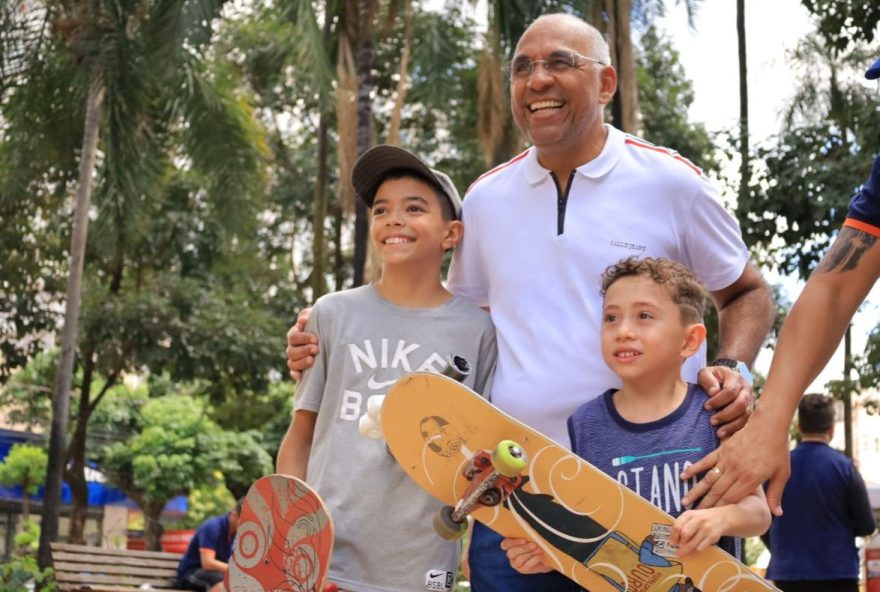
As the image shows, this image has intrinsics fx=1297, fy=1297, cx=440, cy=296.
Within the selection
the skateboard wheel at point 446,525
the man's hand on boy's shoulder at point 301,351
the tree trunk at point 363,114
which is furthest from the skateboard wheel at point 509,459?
the tree trunk at point 363,114

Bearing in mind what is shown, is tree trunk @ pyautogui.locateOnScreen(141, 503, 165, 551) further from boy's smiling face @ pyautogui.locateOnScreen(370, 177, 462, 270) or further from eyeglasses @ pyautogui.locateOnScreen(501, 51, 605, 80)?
eyeglasses @ pyautogui.locateOnScreen(501, 51, 605, 80)

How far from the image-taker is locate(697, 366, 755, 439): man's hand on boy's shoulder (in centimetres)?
271

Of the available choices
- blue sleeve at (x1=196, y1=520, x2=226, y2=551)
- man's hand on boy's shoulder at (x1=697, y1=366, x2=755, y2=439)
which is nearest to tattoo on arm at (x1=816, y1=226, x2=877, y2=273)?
man's hand on boy's shoulder at (x1=697, y1=366, x2=755, y2=439)

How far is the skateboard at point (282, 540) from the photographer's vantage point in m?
2.83

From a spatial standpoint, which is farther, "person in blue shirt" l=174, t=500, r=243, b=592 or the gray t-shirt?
"person in blue shirt" l=174, t=500, r=243, b=592

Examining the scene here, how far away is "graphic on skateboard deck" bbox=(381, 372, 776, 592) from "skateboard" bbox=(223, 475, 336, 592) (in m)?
0.24

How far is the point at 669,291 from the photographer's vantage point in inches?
111

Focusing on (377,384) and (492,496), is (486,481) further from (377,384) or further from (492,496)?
(377,384)

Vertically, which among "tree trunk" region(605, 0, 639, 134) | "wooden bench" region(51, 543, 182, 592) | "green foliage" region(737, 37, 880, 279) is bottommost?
"wooden bench" region(51, 543, 182, 592)

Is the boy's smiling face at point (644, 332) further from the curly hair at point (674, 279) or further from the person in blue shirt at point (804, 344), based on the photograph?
the person in blue shirt at point (804, 344)

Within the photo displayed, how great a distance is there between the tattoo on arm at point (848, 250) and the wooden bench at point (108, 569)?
813cm

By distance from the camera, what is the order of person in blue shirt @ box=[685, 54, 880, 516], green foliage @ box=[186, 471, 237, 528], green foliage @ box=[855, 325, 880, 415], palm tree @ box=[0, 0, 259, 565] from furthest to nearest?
1. green foliage @ box=[186, 471, 237, 528]
2. palm tree @ box=[0, 0, 259, 565]
3. green foliage @ box=[855, 325, 880, 415]
4. person in blue shirt @ box=[685, 54, 880, 516]

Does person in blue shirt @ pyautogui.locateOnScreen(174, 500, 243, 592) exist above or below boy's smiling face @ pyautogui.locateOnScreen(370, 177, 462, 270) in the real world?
below

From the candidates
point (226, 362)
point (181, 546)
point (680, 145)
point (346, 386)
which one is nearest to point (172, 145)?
point (226, 362)
